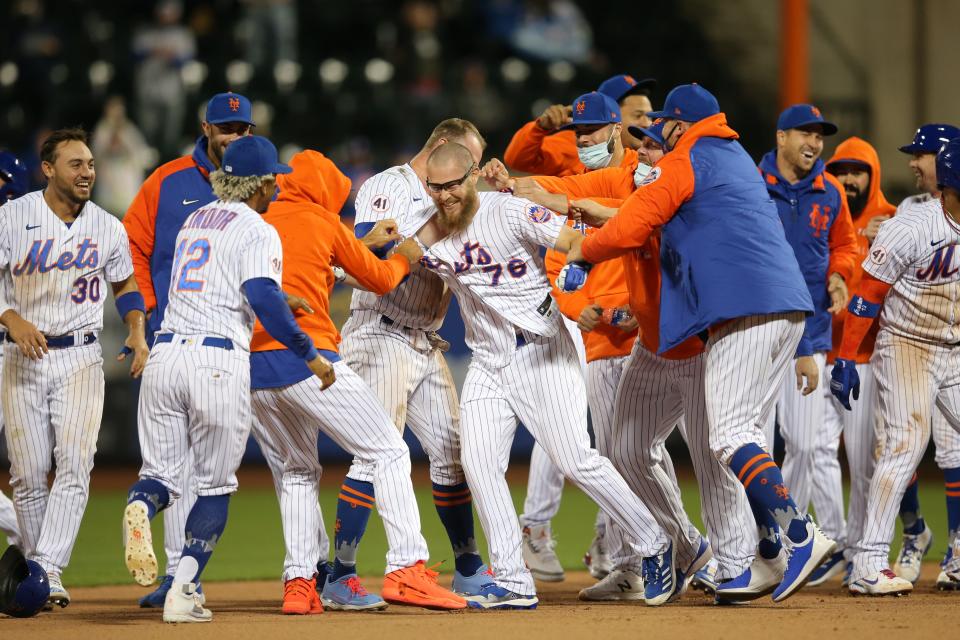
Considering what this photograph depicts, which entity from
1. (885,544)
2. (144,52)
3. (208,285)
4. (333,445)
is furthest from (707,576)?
(144,52)

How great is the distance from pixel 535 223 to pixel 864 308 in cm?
192

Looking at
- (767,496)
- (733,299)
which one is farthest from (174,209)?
(767,496)

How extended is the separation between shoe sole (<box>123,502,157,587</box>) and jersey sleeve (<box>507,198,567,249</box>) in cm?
210

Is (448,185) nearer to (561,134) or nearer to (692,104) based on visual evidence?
(692,104)

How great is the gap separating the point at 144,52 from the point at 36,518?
31.8ft

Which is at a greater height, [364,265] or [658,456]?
[364,265]

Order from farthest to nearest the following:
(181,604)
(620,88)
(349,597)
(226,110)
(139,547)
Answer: (620,88), (226,110), (349,597), (181,604), (139,547)

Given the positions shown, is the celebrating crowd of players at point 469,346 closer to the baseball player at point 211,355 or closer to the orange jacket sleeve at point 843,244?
the baseball player at point 211,355

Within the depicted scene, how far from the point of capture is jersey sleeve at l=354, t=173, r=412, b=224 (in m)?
6.63

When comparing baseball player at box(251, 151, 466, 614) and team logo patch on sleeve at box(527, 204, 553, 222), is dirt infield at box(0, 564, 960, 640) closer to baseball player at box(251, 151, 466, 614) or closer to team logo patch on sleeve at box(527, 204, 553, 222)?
baseball player at box(251, 151, 466, 614)

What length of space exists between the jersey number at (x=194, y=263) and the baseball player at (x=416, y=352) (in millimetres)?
1072

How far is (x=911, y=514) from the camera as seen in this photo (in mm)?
7766

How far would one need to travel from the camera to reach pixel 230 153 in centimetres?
584

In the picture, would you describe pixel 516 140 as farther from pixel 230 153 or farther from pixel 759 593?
pixel 759 593
